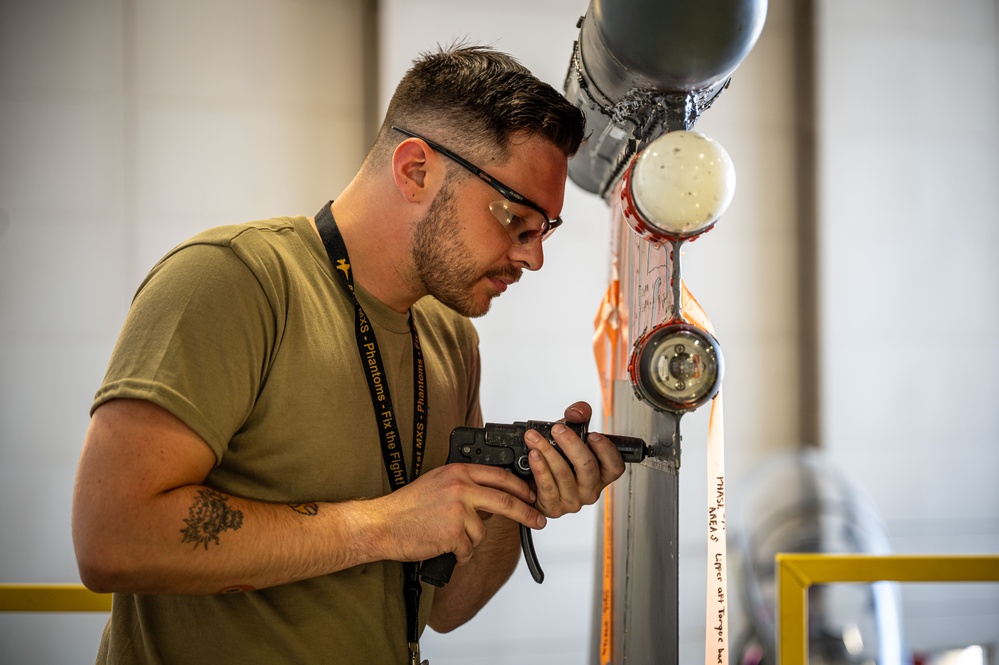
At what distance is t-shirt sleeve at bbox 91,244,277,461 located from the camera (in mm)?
1063

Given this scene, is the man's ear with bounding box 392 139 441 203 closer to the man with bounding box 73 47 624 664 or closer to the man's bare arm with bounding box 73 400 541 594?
the man with bounding box 73 47 624 664

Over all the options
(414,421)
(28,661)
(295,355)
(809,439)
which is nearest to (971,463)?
(809,439)

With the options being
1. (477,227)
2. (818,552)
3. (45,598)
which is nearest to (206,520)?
(477,227)

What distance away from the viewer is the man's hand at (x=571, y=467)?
1227mm

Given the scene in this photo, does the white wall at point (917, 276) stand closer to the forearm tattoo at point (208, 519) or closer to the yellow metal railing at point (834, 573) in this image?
the yellow metal railing at point (834, 573)

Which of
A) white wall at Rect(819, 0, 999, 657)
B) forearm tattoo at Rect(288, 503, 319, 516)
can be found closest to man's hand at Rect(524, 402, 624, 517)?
forearm tattoo at Rect(288, 503, 319, 516)

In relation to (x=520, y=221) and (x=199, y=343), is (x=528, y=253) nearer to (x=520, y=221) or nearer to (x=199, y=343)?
(x=520, y=221)

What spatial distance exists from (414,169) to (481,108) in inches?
6.7

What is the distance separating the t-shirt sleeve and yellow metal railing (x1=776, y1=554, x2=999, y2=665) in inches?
58.7

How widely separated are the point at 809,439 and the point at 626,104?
2.94 metres

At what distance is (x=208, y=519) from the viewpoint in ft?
3.66

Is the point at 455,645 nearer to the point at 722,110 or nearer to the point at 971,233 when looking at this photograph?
the point at 722,110

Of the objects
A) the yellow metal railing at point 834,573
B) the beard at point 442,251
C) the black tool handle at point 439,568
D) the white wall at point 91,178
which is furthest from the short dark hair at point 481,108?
the white wall at point 91,178

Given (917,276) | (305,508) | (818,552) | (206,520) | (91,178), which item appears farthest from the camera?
(917,276)
